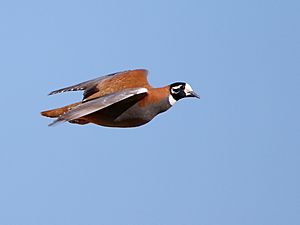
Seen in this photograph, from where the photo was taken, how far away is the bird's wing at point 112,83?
20.3 m

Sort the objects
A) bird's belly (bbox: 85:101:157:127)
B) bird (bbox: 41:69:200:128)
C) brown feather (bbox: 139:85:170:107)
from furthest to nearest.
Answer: brown feather (bbox: 139:85:170:107) < bird's belly (bbox: 85:101:157:127) < bird (bbox: 41:69:200:128)

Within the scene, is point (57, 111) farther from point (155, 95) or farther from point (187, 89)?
point (187, 89)

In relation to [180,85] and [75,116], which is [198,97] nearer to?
[180,85]

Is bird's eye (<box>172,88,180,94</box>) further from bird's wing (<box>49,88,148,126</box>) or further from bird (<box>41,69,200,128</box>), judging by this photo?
bird's wing (<box>49,88,148,126</box>)

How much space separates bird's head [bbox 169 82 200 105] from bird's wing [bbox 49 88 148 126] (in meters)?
0.79

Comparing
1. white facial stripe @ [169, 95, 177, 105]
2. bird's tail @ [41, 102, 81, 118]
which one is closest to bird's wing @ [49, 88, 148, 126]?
white facial stripe @ [169, 95, 177, 105]

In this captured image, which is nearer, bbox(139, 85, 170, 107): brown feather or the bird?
the bird

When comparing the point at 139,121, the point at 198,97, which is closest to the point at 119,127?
the point at 139,121

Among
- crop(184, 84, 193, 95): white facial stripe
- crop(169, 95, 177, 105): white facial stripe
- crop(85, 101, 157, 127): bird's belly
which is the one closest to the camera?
crop(85, 101, 157, 127): bird's belly

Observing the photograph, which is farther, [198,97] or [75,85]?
[75,85]

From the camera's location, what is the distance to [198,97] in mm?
20250

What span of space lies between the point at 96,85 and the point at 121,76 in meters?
0.59

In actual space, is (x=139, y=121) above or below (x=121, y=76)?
below

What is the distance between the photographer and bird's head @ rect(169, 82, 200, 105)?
19.8m
